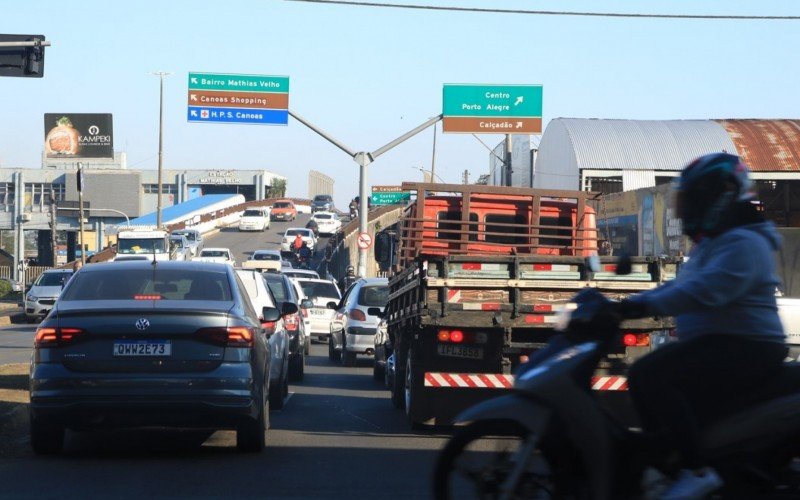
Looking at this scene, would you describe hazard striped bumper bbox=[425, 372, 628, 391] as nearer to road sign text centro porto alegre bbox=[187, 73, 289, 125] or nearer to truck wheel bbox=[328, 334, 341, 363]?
truck wheel bbox=[328, 334, 341, 363]

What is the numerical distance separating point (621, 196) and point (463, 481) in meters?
33.0

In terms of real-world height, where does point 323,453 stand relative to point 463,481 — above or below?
below

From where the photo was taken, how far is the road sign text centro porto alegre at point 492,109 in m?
38.4

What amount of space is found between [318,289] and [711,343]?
24523 mm

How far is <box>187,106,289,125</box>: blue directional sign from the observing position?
36.0 metres

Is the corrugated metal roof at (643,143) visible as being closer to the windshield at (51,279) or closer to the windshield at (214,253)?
the windshield at (214,253)

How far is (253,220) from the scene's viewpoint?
271ft

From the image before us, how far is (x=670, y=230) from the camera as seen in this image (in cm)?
3152

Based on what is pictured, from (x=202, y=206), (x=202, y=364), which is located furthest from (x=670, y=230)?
(x=202, y=206)

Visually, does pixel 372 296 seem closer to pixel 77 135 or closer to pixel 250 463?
pixel 250 463

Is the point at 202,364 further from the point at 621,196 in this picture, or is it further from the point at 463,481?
the point at 621,196

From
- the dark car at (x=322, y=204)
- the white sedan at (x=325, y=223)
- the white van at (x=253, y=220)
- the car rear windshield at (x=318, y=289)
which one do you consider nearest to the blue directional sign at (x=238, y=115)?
the car rear windshield at (x=318, y=289)

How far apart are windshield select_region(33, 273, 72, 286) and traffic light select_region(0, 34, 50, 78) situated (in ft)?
56.6

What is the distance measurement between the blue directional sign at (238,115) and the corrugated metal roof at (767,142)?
1486 cm
